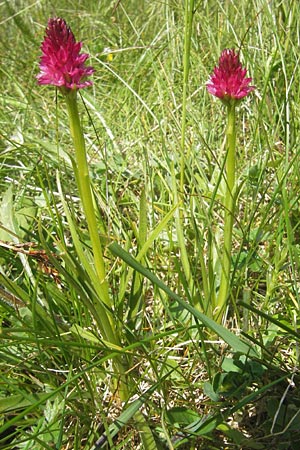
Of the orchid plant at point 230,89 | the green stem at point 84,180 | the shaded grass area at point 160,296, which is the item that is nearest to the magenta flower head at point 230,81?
the orchid plant at point 230,89

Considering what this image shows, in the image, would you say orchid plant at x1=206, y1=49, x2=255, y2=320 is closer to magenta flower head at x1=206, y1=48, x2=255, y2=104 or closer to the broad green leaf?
magenta flower head at x1=206, y1=48, x2=255, y2=104

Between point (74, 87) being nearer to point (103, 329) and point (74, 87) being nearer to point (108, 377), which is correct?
point (103, 329)

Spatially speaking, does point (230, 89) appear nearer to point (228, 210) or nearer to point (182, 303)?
point (228, 210)

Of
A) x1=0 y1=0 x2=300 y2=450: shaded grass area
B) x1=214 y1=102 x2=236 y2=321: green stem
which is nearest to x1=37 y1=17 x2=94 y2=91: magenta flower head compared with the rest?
x1=0 y1=0 x2=300 y2=450: shaded grass area

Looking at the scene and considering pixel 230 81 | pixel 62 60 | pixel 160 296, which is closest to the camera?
pixel 62 60

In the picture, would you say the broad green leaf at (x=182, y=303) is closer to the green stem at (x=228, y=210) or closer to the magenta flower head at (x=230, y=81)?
the green stem at (x=228, y=210)

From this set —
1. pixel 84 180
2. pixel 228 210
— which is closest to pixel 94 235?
pixel 84 180

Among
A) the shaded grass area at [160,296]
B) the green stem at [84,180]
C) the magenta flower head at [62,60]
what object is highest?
the magenta flower head at [62,60]
